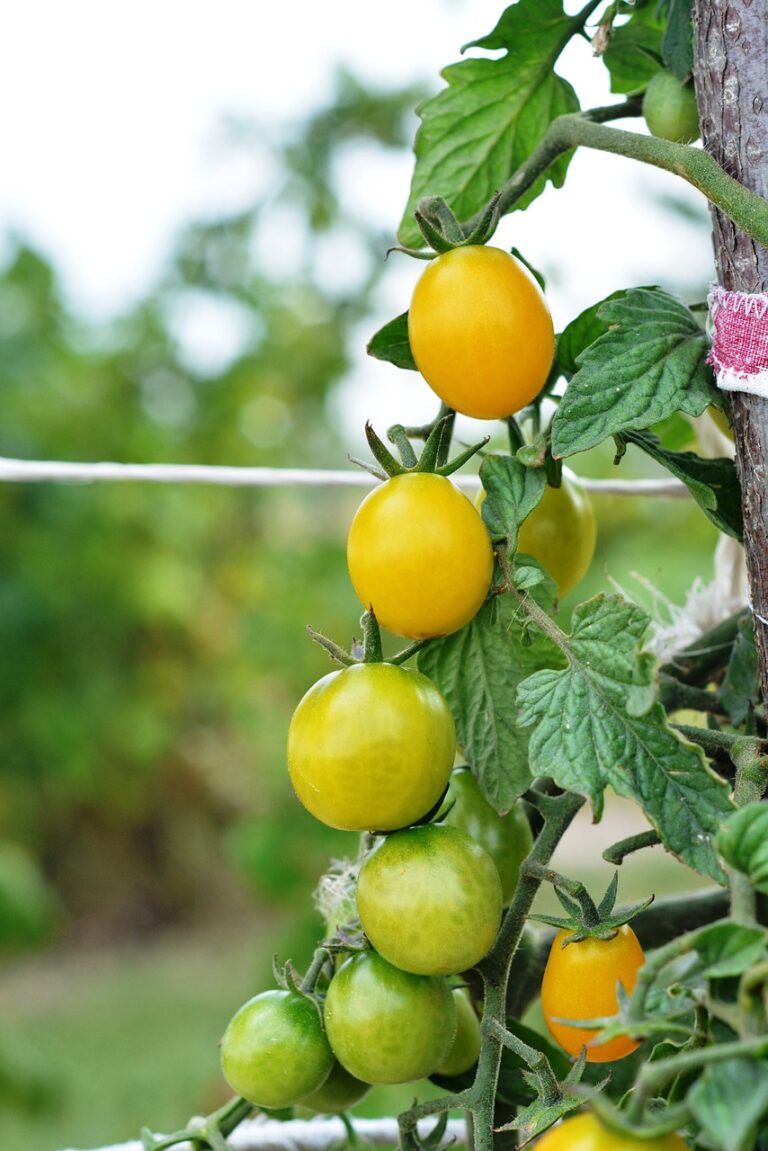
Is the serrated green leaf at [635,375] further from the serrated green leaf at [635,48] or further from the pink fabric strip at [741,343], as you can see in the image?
the serrated green leaf at [635,48]

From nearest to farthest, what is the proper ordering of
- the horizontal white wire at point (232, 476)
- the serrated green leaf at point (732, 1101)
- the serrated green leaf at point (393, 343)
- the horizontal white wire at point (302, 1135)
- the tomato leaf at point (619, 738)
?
1. the serrated green leaf at point (732, 1101)
2. the tomato leaf at point (619, 738)
3. the serrated green leaf at point (393, 343)
4. the horizontal white wire at point (302, 1135)
5. the horizontal white wire at point (232, 476)

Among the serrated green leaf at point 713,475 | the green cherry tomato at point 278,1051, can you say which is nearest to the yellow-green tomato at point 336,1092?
the green cherry tomato at point 278,1051

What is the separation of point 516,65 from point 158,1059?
2.56m

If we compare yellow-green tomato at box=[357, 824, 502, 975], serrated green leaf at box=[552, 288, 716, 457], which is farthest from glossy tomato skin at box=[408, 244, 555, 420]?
yellow-green tomato at box=[357, 824, 502, 975]

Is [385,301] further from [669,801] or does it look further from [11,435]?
[669,801]

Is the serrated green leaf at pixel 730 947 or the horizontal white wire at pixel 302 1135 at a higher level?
the serrated green leaf at pixel 730 947

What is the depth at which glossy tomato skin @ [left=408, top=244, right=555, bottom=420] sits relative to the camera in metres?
0.36

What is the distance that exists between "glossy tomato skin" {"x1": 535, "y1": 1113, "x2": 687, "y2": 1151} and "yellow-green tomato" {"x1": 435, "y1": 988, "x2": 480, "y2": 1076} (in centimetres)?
20

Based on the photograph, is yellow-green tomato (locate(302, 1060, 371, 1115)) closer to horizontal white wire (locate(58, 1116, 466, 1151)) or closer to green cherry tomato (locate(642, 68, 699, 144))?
horizontal white wire (locate(58, 1116, 466, 1151))

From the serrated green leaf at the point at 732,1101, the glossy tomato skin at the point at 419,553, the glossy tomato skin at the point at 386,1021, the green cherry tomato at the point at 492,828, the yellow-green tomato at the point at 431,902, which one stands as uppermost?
the glossy tomato skin at the point at 419,553

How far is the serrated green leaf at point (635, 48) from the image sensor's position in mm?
493

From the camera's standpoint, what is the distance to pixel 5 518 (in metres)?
2.94

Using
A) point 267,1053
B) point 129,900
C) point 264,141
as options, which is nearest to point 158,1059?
point 129,900

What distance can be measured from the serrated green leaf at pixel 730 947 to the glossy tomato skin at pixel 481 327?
0.19 metres
